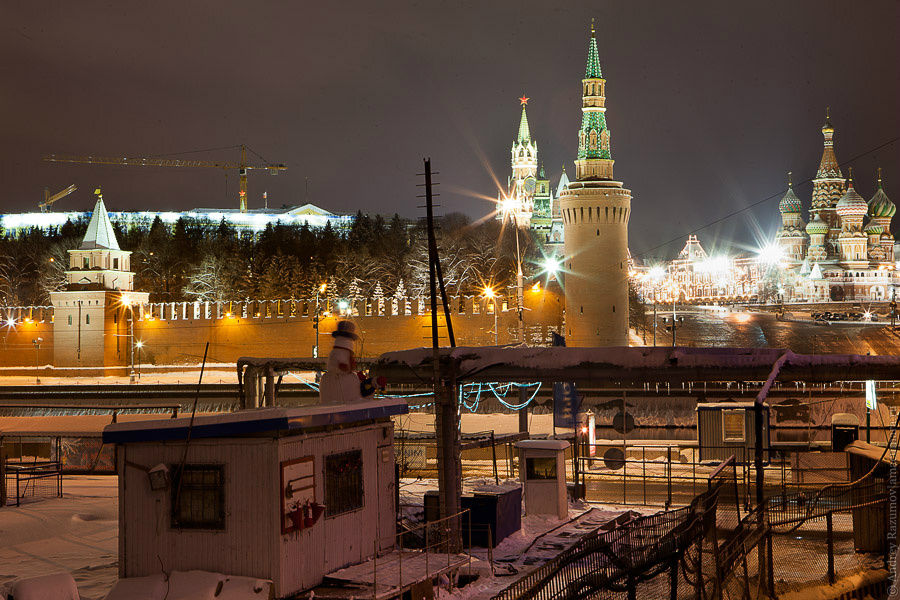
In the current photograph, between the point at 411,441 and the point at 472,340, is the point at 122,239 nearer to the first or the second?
the point at 472,340

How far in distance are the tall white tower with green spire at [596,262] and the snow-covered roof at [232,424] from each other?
42.5m

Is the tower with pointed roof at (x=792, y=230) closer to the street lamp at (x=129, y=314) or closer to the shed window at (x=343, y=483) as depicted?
the street lamp at (x=129, y=314)

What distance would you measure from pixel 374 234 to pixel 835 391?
216 ft

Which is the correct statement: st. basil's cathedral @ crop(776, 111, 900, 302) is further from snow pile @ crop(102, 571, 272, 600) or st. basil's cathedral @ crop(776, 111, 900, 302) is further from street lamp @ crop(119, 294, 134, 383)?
snow pile @ crop(102, 571, 272, 600)

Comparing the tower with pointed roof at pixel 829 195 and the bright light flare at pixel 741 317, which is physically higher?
the tower with pointed roof at pixel 829 195

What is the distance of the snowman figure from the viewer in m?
12.0

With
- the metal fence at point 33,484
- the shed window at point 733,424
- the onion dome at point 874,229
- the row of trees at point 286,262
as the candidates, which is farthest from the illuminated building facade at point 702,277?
the metal fence at point 33,484

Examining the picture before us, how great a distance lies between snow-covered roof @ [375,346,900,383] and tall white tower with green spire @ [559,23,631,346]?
117 ft

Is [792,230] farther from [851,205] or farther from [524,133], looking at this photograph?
[524,133]

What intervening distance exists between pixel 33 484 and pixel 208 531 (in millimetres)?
12158

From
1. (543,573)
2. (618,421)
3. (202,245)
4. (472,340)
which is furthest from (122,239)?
(543,573)

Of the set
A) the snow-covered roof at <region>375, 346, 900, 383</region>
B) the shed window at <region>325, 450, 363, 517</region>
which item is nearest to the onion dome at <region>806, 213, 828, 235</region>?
the snow-covered roof at <region>375, 346, 900, 383</region>

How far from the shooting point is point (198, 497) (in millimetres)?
9523

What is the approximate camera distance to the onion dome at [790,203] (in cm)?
13162
